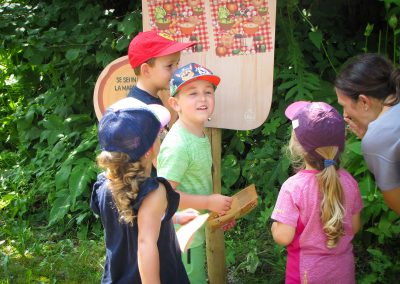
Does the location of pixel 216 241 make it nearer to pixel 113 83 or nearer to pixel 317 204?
pixel 317 204

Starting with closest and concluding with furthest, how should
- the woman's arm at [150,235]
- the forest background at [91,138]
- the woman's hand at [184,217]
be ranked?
→ the woman's arm at [150,235], the woman's hand at [184,217], the forest background at [91,138]

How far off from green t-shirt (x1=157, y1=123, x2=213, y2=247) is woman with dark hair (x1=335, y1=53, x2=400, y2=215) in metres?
0.74

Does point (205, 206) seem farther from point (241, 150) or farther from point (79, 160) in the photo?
point (79, 160)

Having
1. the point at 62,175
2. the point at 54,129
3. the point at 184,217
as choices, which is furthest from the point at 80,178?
the point at 184,217

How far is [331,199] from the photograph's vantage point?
2309 mm

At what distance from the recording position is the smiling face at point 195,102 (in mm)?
2732

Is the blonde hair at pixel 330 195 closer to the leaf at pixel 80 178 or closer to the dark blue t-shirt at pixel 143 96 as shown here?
the dark blue t-shirt at pixel 143 96

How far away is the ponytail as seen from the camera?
2307 millimetres

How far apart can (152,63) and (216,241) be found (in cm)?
108

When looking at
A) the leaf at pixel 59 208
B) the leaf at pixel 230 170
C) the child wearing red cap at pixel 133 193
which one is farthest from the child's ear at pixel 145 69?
the leaf at pixel 59 208

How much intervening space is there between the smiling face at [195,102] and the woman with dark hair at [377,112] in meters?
0.64

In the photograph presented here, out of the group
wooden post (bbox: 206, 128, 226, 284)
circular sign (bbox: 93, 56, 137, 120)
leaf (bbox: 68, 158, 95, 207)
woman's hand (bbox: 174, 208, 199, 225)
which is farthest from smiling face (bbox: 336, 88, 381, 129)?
leaf (bbox: 68, 158, 95, 207)

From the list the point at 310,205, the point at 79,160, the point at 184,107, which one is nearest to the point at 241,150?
the point at 79,160

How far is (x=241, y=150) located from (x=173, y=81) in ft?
5.74
